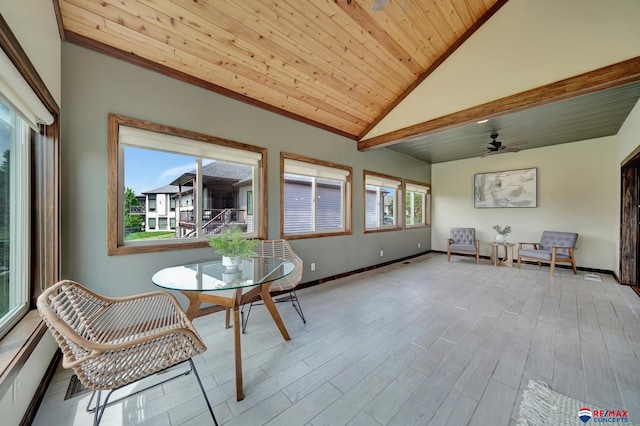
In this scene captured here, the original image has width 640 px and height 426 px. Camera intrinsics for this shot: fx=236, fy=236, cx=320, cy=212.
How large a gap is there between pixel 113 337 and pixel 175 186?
168cm

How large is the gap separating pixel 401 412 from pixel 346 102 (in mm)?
3681

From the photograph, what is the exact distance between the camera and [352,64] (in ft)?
10.3

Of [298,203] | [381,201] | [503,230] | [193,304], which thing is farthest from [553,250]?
[193,304]

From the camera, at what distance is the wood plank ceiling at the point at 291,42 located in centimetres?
208

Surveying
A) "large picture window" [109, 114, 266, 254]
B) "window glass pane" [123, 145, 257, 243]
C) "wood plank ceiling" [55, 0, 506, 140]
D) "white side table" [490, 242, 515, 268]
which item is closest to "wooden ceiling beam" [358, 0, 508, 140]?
"wood plank ceiling" [55, 0, 506, 140]

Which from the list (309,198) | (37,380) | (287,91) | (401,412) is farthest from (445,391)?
(287,91)

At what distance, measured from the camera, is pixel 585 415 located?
1.37 m

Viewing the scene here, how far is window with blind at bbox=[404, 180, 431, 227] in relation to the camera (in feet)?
20.5

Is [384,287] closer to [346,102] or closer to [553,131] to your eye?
[346,102]

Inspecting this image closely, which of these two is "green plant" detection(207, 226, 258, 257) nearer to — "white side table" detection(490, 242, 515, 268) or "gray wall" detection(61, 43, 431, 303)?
"gray wall" detection(61, 43, 431, 303)

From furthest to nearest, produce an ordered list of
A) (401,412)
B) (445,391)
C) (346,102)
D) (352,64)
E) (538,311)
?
(346,102)
(352,64)
(538,311)
(445,391)
(401,412)

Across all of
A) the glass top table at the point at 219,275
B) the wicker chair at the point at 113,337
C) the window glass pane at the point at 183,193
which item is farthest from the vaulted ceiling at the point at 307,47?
the wicker chair at the point at 113,337

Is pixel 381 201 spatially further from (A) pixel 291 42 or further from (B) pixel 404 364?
(B) pixel 404 364

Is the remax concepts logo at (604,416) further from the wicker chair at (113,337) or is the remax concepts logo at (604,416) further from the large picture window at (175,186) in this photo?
the large picture window at (175,186)
